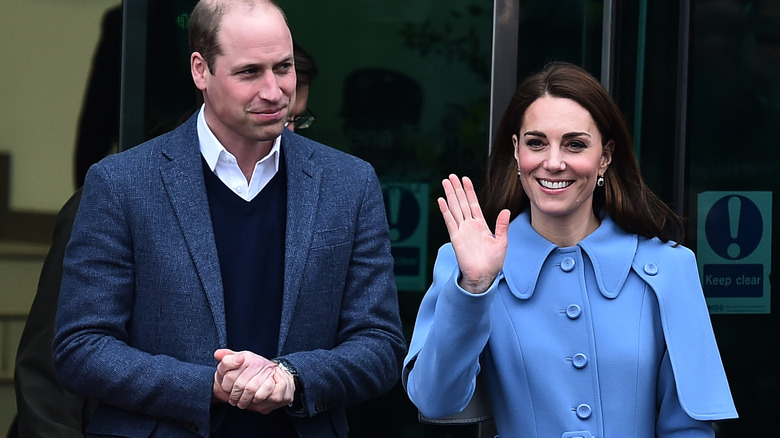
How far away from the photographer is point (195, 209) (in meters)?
3.11

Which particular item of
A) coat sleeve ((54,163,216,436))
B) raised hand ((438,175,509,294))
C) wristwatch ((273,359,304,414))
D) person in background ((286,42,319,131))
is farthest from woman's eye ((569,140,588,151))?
person in background ((286,42,319,131))

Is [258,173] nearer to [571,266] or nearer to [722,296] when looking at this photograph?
[571,266]

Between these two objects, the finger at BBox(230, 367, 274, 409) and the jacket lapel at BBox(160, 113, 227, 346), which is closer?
the finger at BBox(230, 367, 274, 409)

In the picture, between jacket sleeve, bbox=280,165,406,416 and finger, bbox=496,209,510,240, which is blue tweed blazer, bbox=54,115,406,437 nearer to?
jacket sleeve, bbox=280,165,406,416

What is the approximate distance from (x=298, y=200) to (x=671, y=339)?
928mm

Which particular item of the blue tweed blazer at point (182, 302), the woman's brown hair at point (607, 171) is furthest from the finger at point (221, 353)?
the woman's brown hair at point (607, 171)

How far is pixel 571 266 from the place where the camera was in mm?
3113

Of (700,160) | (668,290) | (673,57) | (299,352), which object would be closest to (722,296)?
(700,160)

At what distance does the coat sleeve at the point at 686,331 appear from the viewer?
298 cm

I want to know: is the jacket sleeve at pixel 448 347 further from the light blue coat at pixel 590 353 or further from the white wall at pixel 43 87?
the white wall at pixel 43 87

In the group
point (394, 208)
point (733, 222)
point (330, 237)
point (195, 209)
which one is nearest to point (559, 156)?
point (330, 237)

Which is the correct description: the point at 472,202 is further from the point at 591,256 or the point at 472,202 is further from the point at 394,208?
the point at 394,208

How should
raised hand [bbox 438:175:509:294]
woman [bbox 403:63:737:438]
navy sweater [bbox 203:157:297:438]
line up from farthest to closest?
navy sweater [bbox 203:157:297:438] → woman [bbox 403:63:737:438] → raised hand [bbox 438:175:509:294]

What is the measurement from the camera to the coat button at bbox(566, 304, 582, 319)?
3043 millimetres
